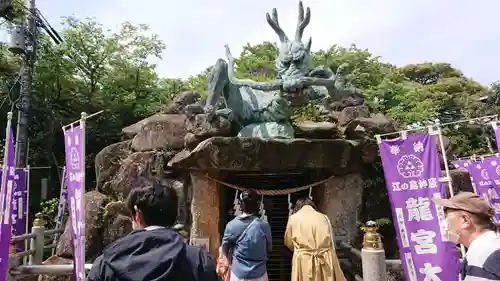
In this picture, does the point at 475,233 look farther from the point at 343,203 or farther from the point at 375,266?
the point at 343,203

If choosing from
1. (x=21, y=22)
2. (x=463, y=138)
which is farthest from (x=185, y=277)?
(x=463, y=138)

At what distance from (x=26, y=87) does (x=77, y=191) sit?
840cm

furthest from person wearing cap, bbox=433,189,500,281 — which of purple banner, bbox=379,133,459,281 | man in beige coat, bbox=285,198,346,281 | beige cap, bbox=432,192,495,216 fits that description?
purple banner, bbox=379,133,459,281

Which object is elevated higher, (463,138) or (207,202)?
(463,138)

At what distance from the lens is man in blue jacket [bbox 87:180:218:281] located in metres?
1.94

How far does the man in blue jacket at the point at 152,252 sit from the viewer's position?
1936 mm

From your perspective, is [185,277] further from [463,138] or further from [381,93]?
[463,138]

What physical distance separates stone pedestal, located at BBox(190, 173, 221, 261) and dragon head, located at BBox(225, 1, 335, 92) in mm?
2176

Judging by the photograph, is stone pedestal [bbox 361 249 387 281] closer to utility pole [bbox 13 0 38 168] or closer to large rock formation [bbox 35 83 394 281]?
large rock formation [bbox 35 83 394 281]

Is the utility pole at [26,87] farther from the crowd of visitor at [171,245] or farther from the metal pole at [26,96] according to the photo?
the crowd of visitor at [171,245]

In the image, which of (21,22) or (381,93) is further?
(381,93)

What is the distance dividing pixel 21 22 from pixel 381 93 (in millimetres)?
12700

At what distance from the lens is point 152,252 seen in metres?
1.97

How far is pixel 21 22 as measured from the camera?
12.5m
